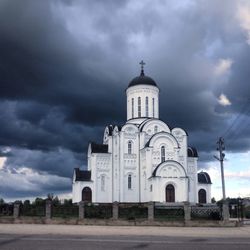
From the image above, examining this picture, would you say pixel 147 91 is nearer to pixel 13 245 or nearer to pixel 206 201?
pixel 206 201

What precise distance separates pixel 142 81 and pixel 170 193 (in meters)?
14.5

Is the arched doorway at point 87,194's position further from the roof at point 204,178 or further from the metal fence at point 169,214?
the metal fence at point 169,214

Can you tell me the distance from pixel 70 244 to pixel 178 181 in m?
34.3

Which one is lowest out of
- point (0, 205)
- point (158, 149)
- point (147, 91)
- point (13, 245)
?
point (13, 245)

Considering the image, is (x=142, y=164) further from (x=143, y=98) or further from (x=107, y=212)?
(x=107, y=212)

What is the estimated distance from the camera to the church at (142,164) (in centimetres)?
4806

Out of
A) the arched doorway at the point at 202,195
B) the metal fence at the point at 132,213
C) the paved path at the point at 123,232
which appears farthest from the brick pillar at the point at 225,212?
the arched doorway at the point at 202,195

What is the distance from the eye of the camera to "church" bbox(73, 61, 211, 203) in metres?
48.1

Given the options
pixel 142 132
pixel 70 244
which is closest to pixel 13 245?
pixel 70 244

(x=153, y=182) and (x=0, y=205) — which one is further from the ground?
(x=153, y=182)

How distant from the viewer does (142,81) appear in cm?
5453

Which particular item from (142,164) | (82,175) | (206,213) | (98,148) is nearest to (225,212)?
(206,213)

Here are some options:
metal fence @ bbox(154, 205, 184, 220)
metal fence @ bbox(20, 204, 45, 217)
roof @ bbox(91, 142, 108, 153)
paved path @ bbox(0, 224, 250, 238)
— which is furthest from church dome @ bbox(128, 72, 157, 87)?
paved path @ bbox(0, 224, 250, 238)

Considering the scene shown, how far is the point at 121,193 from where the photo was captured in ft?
162
